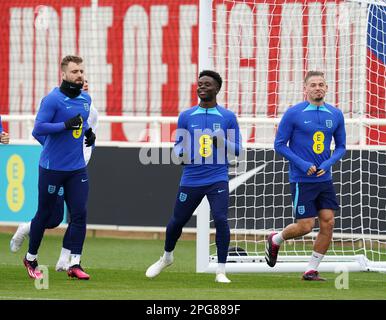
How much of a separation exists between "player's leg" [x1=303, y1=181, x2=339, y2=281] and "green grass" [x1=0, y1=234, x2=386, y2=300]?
0.19 meters

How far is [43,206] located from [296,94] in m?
5.40

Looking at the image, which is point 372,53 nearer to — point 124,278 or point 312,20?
point 312,20

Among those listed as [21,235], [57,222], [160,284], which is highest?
[57,222]

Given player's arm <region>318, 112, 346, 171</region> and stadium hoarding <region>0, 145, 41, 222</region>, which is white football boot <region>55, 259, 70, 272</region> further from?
stadium hoarding <region>0, 145, 41, 222</region>

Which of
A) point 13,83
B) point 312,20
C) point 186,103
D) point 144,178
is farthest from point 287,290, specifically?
point 13,83

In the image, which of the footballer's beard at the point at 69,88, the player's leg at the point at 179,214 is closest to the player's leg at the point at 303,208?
the player's leg at the point at 179,214

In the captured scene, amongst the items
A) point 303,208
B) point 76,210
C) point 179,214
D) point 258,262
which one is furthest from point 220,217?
point 258,262

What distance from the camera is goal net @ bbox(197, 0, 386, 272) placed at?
1602cm

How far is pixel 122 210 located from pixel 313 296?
299 inches

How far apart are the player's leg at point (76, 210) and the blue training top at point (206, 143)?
979mm

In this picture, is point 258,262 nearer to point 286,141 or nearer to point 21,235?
point 286,141

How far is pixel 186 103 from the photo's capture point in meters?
21.3

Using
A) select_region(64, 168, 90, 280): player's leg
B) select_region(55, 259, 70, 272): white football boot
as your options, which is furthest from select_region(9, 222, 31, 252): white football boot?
select_region(64, 168, 90, 280): player's leg

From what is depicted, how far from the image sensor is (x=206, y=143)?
1289 centimetres
